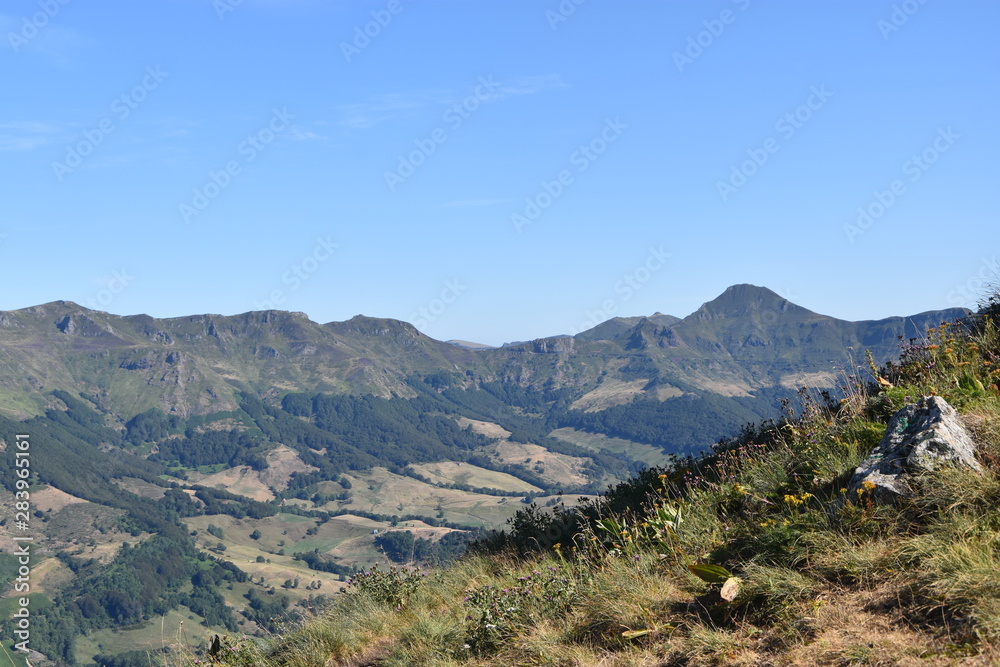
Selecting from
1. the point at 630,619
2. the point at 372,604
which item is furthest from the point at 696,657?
the point at 372,604

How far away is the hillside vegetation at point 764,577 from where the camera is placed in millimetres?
5590

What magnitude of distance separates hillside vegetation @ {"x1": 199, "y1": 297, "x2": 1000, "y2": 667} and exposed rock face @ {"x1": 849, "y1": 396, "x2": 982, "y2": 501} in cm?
13

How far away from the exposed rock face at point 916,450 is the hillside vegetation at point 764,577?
0.13 m

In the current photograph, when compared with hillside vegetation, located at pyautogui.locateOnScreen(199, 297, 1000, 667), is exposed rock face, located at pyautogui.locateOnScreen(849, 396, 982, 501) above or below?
above

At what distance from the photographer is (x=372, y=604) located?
988 cm

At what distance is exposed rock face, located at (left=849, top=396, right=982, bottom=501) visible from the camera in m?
6.53

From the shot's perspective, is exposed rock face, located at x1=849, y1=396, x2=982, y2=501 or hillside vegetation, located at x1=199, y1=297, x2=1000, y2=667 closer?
hillside vegetation, located at x1=199, y1=297, x2=1000, y2=667

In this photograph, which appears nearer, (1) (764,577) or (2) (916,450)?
(1) (764,577)

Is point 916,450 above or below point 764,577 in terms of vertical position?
above

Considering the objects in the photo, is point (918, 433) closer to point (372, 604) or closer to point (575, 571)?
point (575, 571)

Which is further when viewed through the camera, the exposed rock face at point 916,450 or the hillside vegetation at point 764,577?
the exposed rock face at point 916,450

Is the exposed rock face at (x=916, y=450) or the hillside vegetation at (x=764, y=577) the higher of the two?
the exposed rock face at (x=916, y=450)

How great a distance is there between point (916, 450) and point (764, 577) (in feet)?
6.14

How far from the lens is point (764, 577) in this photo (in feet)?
20.9
